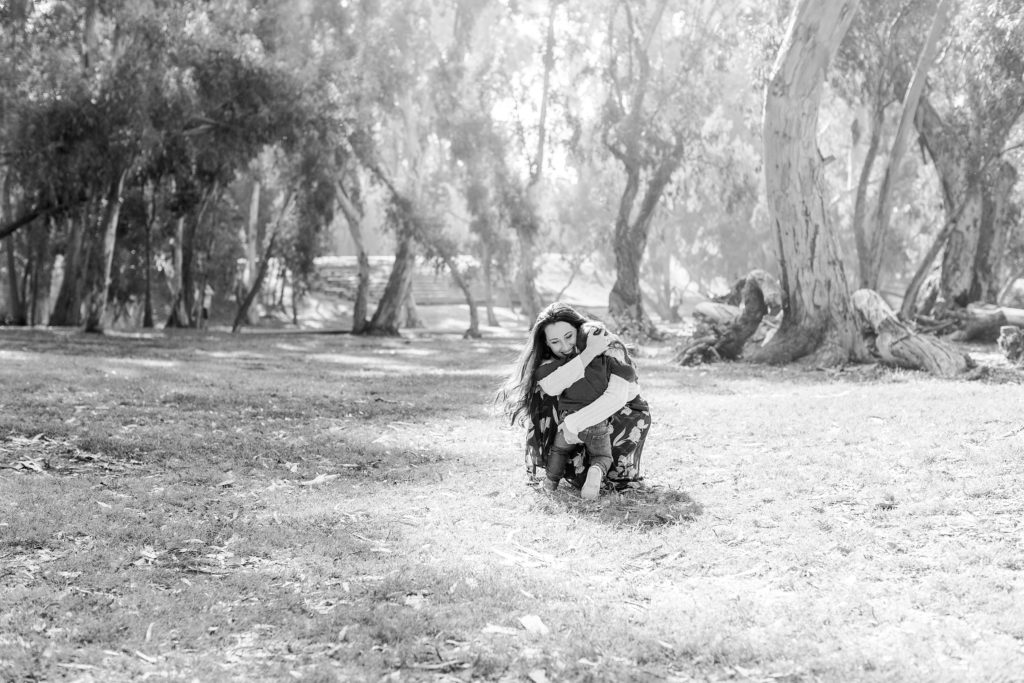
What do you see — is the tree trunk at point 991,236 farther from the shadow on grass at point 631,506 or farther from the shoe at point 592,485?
the shoe at point 592,485

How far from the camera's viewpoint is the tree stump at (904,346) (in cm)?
Answer: 1334

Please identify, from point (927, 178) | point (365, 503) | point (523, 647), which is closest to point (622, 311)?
point (927, 178)

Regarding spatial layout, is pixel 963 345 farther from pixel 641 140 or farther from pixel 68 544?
pixel 68 544

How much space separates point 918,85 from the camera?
778 inches

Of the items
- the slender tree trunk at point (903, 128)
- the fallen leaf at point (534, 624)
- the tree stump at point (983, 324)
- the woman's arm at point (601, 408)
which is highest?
the slender tree trunk at point (903, 128)

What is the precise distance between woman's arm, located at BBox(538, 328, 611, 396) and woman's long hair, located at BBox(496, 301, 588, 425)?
6.0 inches

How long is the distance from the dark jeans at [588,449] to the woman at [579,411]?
6 centimetres

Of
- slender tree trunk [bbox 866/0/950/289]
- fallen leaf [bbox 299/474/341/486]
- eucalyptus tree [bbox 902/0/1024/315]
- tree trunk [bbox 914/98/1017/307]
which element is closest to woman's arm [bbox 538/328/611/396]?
fallen leaf [bbox 299/474/341/486]

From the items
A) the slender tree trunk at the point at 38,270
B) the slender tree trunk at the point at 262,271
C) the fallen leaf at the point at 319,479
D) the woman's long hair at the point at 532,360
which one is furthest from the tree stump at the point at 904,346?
the slender tree trunk at the point at 38,270

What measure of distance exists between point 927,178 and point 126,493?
31046mm

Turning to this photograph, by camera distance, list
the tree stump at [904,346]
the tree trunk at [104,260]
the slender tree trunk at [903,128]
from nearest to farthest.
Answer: the tree stump at [904,346]
the slender tree trunk at [903,128]
the tree trunk at [104,260]

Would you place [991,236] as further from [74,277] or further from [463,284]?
[74,277]

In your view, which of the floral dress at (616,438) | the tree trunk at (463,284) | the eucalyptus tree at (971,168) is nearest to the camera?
the floral dress at (616,438)

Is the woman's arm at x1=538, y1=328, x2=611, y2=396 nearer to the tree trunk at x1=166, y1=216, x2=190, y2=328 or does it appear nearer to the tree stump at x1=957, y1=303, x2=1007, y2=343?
the tree stump at x1=957, y1=303, x2=1007, y2=343
